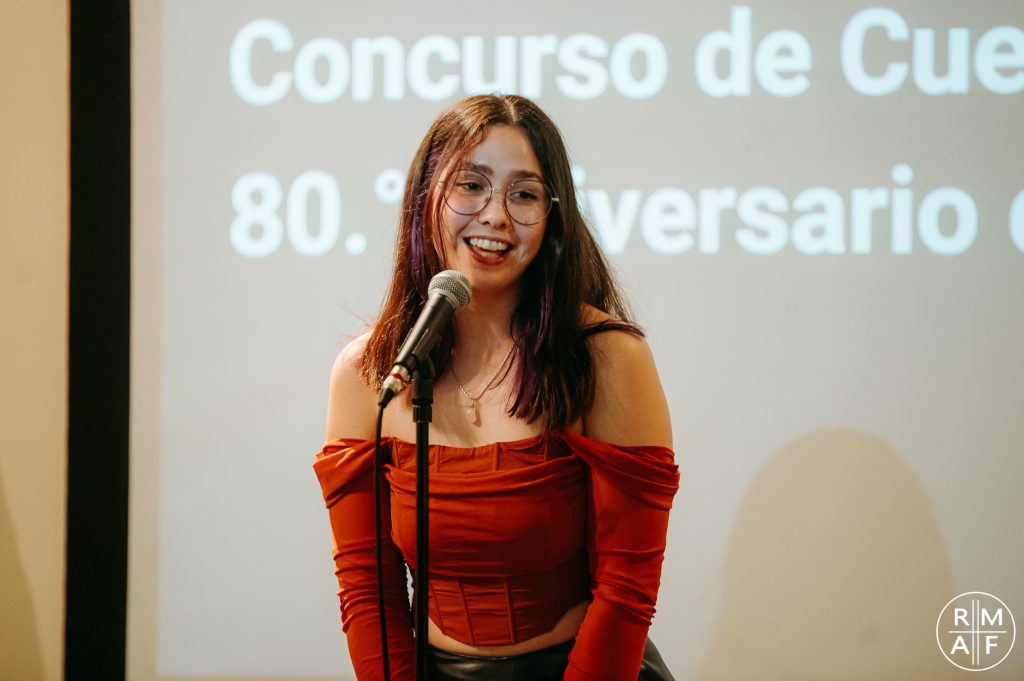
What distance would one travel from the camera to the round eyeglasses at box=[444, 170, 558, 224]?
1.43 meters

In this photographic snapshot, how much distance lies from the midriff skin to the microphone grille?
2.08 feet

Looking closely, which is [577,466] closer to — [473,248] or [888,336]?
[473,248]

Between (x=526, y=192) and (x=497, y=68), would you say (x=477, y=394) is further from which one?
(x=497, y=68)

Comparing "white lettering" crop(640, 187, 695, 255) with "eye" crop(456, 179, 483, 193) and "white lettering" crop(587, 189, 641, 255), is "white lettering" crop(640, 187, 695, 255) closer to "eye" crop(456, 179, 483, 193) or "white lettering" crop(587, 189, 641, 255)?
"white lettering" crop(587, 189, 641, 255)

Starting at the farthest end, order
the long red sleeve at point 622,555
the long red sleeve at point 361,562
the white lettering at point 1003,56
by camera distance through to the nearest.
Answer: the white lettering at point 1003,56
the long red sleeve at point 361,562
the long red sleeve at point 622,555

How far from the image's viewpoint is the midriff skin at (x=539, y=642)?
1475 mm

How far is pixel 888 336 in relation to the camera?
2688 millimetres

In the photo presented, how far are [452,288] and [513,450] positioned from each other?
1.32 ft

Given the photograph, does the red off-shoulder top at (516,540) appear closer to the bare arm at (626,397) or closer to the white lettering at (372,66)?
the bare arm at (626,397)

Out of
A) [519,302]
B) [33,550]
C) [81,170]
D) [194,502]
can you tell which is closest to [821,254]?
[519,302]

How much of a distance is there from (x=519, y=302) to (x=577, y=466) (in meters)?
0.31

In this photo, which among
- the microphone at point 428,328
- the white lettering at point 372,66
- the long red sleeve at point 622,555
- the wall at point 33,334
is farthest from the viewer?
the wall at point 33,334

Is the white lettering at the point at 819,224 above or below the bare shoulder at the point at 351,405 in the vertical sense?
above

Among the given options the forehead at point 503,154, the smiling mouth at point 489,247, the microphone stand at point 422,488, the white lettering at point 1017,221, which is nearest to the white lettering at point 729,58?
the white lettering at point 1017,221
